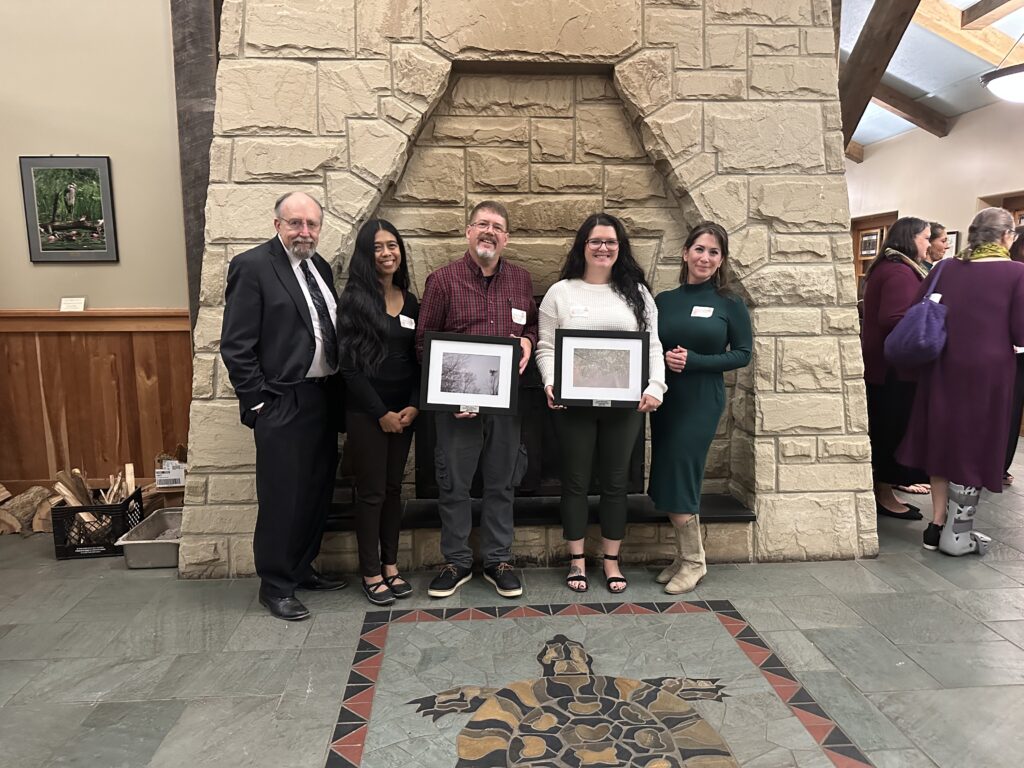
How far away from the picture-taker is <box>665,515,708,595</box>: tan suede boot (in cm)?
299

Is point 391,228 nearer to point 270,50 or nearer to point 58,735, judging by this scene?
point 270,50

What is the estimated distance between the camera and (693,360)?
111 inches

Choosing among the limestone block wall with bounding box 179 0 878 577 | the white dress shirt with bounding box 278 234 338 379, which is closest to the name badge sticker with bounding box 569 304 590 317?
the limestone block wall with bounding box 179 0 878 577

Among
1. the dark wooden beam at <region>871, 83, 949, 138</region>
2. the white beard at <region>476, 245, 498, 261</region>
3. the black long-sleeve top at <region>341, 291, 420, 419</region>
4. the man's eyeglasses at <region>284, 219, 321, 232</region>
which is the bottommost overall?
the black long-sleeve top at <region>341, 291, 420, 419</region>

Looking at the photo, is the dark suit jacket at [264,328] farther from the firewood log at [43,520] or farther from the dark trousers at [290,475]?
the firewood log at [43,520]

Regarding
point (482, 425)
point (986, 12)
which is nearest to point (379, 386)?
point (482, 425)

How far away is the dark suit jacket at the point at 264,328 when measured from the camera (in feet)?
8.39

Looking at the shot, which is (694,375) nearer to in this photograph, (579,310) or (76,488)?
(579,310)

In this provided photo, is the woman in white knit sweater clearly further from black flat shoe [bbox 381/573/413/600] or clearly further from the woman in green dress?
black flat shoe [bbox 381/573/413/600]

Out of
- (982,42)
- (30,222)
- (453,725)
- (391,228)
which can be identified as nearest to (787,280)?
(391,228)

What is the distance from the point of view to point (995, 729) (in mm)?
2055

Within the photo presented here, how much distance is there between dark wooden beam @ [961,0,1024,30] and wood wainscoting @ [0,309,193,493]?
21.3 feet

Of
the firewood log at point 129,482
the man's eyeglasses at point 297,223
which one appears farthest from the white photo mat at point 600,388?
the firewood log at point 129,482

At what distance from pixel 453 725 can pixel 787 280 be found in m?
2.48
